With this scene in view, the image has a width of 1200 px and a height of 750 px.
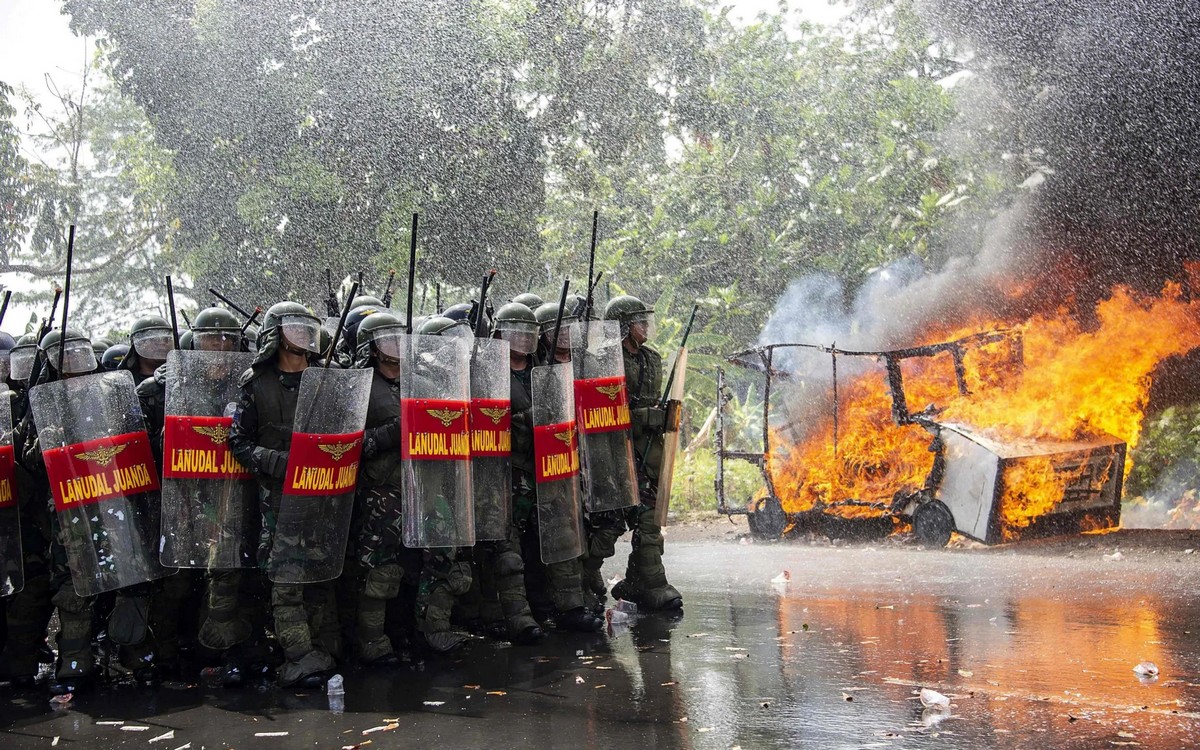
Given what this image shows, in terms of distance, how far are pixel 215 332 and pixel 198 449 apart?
0.75 meters

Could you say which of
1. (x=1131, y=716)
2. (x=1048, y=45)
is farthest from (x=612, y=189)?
(x=1131, y=716)

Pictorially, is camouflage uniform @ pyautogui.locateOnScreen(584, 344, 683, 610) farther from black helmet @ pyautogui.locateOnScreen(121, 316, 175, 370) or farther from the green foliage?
the green foliage

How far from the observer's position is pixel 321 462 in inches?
233

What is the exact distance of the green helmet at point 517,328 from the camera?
23.0 ft

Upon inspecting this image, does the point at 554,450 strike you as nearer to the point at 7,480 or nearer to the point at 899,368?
the point at 7,480

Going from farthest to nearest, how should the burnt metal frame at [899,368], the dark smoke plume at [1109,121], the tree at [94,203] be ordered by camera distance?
the tree at [94,203] < the dark smoke plume at [1109,121] < the burnt metal frame at [899,368]

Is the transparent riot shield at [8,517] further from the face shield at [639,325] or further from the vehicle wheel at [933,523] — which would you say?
the vehicle wheel at [933,523]

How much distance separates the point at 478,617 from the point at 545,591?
50cm

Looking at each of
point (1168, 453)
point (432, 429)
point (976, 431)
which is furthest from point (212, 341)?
point (1168, 453)

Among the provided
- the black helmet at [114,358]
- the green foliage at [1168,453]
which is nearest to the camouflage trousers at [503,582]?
the black helmet at [114,358]

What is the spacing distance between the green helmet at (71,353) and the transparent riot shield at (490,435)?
2.06 m

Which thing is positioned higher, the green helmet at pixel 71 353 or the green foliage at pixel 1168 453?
the green helmet at pixel 71 353

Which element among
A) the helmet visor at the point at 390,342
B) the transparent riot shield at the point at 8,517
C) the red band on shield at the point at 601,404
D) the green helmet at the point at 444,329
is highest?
the green helmet at the point at 444,329

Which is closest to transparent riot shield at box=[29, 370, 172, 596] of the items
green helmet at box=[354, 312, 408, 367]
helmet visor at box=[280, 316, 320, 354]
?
helmet visor at box=[280, 316, 320, 354]
